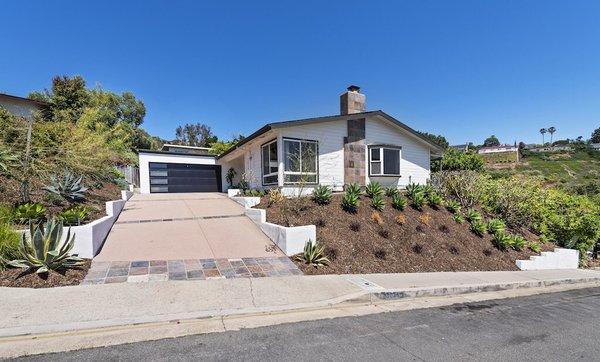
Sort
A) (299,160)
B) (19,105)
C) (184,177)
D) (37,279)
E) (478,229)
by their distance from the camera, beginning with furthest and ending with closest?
(184,177), (19,105), (299,160), (478,229), (37,279)

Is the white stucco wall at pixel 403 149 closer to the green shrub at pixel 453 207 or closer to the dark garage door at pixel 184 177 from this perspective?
the green shrub at pixel 453 207

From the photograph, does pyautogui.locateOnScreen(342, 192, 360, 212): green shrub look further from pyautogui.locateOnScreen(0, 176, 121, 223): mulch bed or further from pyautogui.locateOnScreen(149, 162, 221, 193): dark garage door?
pyautogui.locateOnScreen(149, 162, 221, 193): dark garage door

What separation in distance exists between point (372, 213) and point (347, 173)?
485 centimetres

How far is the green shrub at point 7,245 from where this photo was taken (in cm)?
551

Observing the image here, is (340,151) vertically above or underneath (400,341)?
above

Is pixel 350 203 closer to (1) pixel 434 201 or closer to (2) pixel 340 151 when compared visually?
(1) pixel 434 201

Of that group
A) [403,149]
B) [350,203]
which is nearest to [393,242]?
[350,203]

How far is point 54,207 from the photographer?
28.2 ft

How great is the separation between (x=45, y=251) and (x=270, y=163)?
32.4ft

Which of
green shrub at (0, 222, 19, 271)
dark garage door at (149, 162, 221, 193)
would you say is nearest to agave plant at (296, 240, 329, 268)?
green shrub at (0, 222, 19, 271)

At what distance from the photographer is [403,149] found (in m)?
16.8

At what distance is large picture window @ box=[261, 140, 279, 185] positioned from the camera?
14289 mm

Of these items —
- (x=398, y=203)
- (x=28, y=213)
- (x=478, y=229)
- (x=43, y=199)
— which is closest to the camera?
Answer: (x=28, y=213)

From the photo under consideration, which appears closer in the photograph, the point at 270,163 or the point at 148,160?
the point at 270,163
